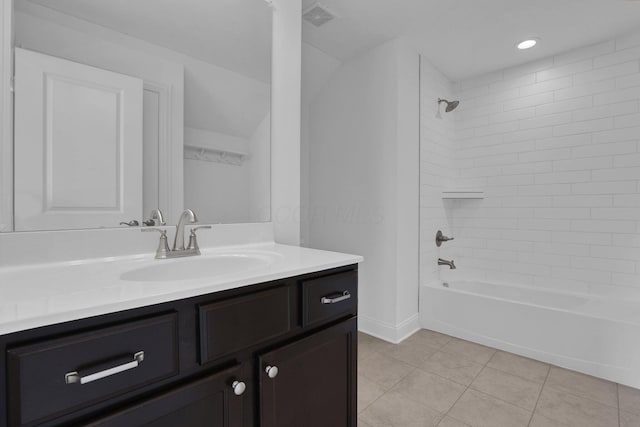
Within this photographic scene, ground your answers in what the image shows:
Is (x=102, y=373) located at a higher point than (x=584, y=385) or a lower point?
higher

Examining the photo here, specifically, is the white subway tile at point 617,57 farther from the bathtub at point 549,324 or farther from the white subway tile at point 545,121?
the bathtub at point 549,324

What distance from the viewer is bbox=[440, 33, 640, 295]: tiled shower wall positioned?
2299 mm

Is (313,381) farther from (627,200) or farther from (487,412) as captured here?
(627,200)

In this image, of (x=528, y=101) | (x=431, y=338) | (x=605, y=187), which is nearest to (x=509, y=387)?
(x=431, y=338)

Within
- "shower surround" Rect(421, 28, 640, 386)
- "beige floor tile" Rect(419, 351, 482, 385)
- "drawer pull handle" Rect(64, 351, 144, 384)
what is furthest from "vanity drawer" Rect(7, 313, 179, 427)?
"shower surround" Rect(421, 28, 640, 386)

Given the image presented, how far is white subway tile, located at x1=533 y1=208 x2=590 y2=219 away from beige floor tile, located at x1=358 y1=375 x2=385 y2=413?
207 cm

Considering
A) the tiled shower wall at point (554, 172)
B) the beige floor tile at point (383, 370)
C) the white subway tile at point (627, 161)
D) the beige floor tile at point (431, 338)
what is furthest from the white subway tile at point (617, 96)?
the beige floor tile at point (383, 370)

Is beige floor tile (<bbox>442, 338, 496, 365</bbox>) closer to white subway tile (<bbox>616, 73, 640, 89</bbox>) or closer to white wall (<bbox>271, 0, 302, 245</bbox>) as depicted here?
white wall (<bbox>271, 0, 302, 245</bbox>)

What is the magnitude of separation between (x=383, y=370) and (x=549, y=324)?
119 cm

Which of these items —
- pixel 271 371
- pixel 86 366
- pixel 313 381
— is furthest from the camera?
pixel 313 381

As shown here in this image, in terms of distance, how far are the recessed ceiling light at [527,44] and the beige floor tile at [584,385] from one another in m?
2.43

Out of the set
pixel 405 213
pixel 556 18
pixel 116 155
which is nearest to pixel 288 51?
pixel 116 155

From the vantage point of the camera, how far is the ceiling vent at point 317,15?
2.03 metres

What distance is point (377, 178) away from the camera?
8.32ft
